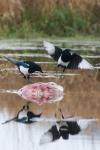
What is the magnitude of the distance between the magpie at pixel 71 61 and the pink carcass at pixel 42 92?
3.0 inches

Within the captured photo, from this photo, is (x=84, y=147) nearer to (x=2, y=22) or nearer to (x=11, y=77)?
(x=11, y=77)

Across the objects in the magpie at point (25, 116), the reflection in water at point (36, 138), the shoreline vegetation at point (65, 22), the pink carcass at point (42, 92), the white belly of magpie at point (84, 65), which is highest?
the shoreline vegetation at point (65, 22)

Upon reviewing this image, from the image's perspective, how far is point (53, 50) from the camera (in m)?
2.09

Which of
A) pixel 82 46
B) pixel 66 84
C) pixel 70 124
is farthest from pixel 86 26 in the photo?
pixel 70 124

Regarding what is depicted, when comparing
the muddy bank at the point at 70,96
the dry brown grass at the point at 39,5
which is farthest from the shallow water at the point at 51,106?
the dry brown grass at the point at 39,5

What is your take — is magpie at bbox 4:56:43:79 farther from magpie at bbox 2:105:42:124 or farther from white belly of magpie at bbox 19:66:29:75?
magpie at bbox 2:105:42:124

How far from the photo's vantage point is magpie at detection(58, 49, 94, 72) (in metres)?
2.09

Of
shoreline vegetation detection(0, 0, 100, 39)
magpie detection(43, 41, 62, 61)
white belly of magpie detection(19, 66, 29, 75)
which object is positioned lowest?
white belly of magpie detection(19, 66, 29, 75)

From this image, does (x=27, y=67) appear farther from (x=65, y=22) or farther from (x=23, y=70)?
(x=65, y=22)

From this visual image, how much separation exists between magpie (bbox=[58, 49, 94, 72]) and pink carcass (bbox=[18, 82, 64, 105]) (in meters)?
0.08

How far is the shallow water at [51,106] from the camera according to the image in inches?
81.0

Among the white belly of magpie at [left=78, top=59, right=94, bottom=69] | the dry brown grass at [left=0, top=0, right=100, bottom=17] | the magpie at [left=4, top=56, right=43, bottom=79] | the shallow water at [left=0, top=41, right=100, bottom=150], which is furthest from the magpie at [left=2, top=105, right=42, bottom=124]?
the dry brown grass at [left=0, top=0, right=100, bottom=17]

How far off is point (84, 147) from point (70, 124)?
0.09 m

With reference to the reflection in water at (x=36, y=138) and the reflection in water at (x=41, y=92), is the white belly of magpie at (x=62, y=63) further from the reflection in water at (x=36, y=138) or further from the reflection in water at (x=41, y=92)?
the reflection in water at (x=36, y=138)
